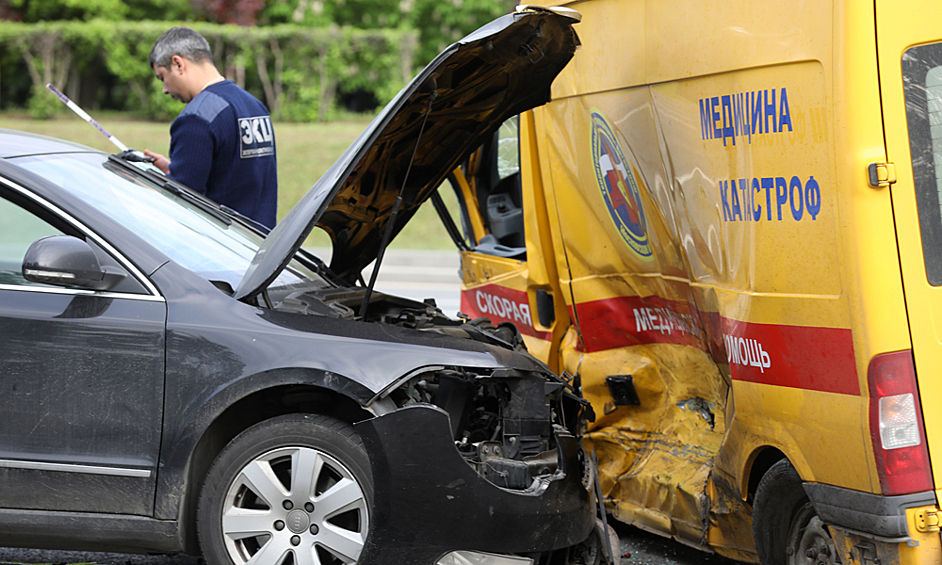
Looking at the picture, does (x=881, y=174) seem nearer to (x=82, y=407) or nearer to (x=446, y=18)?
(x=82, y=407)

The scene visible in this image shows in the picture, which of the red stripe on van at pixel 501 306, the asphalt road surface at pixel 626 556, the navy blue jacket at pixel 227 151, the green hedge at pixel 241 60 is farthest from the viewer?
the green hedge at pixel 241 60

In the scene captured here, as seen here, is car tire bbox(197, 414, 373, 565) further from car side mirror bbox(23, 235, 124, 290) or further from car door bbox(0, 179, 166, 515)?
car side mirror bbox(23, 235, 124, 290)

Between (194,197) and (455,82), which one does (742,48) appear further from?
(194,197)

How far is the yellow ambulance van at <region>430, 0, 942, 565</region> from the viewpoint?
2.69m

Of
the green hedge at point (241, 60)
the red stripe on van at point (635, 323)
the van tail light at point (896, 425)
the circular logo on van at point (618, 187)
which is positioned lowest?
the van tail light at point (896, 425)

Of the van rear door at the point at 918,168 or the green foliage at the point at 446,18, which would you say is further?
the green foliage at the point at 446,18

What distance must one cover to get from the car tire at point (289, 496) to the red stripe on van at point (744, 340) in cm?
137

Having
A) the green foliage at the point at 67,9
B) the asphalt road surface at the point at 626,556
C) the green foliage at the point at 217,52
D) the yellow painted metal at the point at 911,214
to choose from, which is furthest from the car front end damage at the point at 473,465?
the green foliage at the point at 67,9

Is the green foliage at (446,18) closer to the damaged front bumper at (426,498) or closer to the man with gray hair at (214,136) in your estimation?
A: the man with gray hair at (214,136)

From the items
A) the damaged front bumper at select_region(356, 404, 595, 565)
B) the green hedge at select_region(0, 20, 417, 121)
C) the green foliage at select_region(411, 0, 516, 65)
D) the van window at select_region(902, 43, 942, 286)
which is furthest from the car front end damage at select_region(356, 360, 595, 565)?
the green foliage at select_region(411, 0, 516, 65)

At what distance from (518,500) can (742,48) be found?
66.5 inches

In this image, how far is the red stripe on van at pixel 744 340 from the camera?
282cm

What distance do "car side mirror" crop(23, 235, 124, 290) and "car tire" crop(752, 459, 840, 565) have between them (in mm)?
2458

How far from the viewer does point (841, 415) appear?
2803mm
